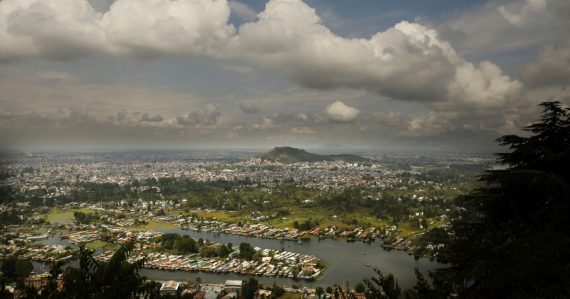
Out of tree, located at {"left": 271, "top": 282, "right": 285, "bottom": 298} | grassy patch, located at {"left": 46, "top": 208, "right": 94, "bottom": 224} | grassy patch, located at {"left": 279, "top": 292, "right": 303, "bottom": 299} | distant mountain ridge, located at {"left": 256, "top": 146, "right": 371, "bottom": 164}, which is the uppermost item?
distant mountain ridge, located at {"left": 256, "top": 146, "right": 371, "bottom": 164}

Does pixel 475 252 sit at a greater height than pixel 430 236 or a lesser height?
greater

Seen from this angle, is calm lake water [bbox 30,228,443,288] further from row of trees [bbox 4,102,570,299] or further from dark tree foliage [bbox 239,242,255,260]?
row of trees [bbox 4,102,570,299]

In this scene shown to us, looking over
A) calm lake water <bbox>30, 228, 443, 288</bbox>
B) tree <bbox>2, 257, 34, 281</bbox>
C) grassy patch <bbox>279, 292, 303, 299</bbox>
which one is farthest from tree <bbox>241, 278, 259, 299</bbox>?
tree <bbox>2, 257, 34, 281</bbox>

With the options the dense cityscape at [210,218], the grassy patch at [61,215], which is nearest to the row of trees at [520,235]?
the dense cityscape at [210,218]

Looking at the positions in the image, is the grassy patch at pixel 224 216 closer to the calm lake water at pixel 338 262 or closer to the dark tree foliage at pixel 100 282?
the calm lake water at pixel 338 262

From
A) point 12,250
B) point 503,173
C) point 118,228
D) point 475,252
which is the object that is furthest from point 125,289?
point 118,228

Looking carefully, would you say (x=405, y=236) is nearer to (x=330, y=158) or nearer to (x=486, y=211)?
(x=486, y=211)
